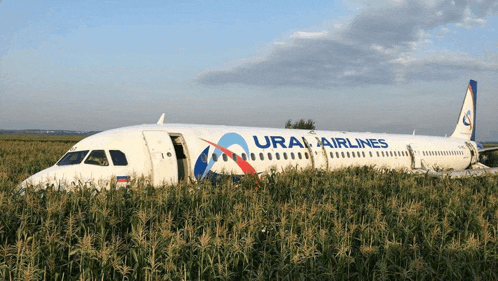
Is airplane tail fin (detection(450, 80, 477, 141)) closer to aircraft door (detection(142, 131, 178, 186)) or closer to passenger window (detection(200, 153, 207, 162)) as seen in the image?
passenger window (detection(200, 153, 207, 162))

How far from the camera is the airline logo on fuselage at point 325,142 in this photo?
1848cm

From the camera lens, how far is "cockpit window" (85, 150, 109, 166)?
1336 cm

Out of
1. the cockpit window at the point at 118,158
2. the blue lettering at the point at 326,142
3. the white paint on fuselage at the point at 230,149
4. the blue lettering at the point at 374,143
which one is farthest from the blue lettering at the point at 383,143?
the cockpit window at the point at 118,158

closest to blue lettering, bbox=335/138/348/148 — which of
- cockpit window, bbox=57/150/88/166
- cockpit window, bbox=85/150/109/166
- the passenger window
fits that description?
the passenger window

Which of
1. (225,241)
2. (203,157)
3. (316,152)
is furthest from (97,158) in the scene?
(316,152)

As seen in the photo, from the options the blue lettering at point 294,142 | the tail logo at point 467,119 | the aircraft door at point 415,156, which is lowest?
the aircraft door at point 415,156

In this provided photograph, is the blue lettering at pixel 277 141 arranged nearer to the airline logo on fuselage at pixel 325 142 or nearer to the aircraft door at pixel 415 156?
the airline logo on fuselage at pixel 325 142

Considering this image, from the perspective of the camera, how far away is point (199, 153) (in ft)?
50.6

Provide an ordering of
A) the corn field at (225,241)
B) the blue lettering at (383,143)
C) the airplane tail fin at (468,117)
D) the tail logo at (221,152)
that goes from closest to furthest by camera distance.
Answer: the corn field at (225,241)
the tail logo at (221,152)
the blue lettering at (383,143)
the airplane tail fin at (468,117)

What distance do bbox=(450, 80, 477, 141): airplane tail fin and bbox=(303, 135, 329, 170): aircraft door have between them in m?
27.1

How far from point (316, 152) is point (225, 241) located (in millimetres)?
14801

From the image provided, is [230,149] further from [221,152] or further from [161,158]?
[161,158]

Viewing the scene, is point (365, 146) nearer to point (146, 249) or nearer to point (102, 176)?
point (102, 176)

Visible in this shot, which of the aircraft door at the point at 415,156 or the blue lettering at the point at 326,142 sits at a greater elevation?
the blue lettering at the point at 326,142
